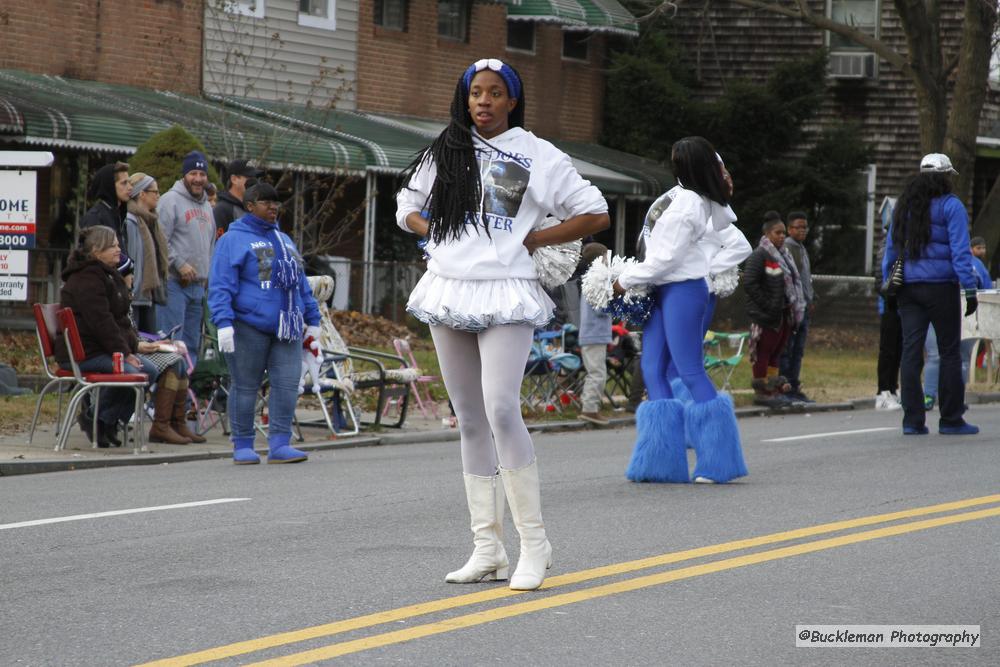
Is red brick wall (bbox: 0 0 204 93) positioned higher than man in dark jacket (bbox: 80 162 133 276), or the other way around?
red brick wall (bbox: 0 0 204 93)

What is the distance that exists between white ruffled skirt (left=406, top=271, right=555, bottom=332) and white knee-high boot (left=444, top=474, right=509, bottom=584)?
689mm

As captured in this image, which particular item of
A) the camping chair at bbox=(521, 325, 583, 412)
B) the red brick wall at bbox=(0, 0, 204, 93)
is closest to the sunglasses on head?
the camping chair at bbox=(521, 325, 583, 412)

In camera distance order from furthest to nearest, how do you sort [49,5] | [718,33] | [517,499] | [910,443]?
[718,33] < [49,5] < [910,443] < [517,499]

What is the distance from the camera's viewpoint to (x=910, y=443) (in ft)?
41.8

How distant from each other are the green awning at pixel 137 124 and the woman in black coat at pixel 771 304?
22.1 ft

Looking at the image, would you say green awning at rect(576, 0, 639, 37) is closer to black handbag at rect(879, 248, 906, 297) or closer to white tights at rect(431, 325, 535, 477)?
black handbag at rect(879, 248, 906, 297)

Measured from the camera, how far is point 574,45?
33.3 meters

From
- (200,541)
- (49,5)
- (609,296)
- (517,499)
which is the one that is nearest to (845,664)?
(517,499)

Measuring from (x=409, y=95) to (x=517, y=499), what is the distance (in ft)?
77.9

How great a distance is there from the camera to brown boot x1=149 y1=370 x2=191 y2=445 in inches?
511

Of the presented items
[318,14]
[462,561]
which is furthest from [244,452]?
[318,14]

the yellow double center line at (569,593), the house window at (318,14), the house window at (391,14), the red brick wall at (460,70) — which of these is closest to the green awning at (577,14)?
the red brick wall at (460,70)

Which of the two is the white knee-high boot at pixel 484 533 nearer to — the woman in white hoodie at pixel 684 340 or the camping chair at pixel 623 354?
the woman in white hoodie at pixel 684 340

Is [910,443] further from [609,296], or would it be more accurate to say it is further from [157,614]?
[157,614]
